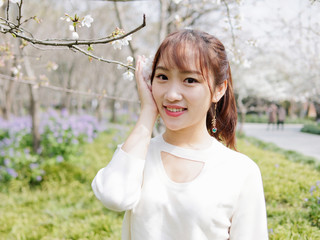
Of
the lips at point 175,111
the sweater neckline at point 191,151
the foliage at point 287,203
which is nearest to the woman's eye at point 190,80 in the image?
the lips at point 175,111

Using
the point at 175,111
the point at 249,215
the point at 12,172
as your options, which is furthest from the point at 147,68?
the point at 12,172

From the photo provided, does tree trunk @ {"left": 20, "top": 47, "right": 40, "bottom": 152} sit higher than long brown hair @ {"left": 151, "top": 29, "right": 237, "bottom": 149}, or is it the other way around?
long brown hair @ {"left": 151, "top": 29, "right": 237, "bottom": 149}

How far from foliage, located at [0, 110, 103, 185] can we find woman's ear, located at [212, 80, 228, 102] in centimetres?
440

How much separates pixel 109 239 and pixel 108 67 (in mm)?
12707

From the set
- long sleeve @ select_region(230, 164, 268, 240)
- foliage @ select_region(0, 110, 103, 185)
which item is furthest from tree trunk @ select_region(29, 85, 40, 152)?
long sleeve @ select_region(230, 164, 268, 240)

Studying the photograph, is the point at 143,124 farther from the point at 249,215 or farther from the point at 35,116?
the point at 35,116

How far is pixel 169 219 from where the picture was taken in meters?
1.10

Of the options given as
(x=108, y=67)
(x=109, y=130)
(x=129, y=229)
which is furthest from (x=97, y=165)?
(x=108, y=67)

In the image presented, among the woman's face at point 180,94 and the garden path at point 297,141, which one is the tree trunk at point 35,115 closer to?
the woman's face at point 180,94

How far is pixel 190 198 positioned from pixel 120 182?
0.27 meters

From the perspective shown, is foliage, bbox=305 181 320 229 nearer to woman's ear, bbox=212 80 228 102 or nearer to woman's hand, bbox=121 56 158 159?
woman's ear, bbox=212 80 228 102

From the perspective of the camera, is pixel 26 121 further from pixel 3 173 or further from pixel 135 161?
pixel 135 161

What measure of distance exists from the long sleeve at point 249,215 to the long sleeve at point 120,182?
409 mm

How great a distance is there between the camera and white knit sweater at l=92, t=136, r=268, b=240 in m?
1.05
